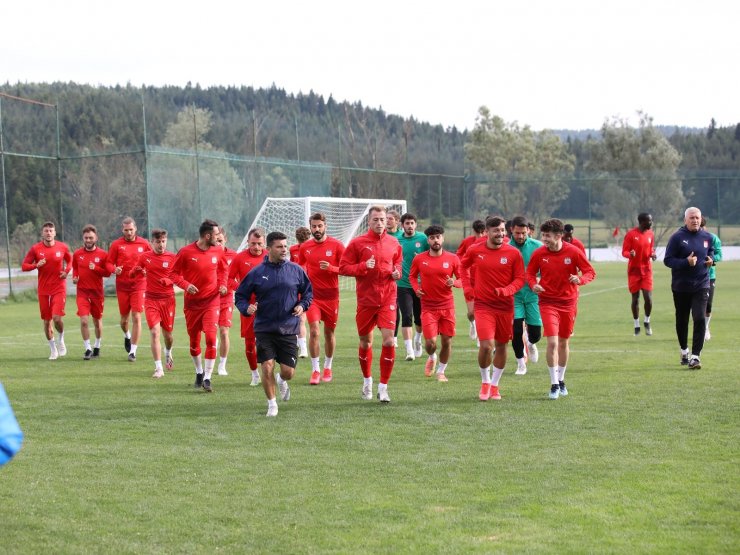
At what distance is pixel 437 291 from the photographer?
13289 millimetres

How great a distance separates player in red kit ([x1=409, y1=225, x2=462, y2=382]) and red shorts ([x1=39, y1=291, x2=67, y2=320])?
20.3ft

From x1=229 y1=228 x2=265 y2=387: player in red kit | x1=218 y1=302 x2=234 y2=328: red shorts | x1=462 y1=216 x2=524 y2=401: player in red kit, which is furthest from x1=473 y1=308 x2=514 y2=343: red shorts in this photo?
x1=218 y1=302 x2=234 y2=328: red shorts

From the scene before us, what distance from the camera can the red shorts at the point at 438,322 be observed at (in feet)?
43.5

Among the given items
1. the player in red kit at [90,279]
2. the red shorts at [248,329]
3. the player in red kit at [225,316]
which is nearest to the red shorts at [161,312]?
the player in red kit at [225,316]

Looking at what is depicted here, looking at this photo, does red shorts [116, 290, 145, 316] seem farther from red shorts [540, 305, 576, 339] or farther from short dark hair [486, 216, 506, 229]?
red shorts [540, 305, 576, 339]

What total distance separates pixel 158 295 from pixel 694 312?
702cm

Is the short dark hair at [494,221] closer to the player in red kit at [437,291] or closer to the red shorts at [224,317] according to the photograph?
the player in red kit at [437,291]

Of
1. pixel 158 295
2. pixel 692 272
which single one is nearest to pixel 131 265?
pixel 158 295

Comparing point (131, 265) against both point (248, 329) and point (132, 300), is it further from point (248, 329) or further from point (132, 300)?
point (248, 329)

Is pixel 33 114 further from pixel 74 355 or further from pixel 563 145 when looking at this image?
pixel 563 145

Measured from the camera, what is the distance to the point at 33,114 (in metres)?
33.9

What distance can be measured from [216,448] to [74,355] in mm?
8352

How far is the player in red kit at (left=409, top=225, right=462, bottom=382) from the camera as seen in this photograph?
13.3 metres

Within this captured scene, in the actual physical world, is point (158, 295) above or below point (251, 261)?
below
